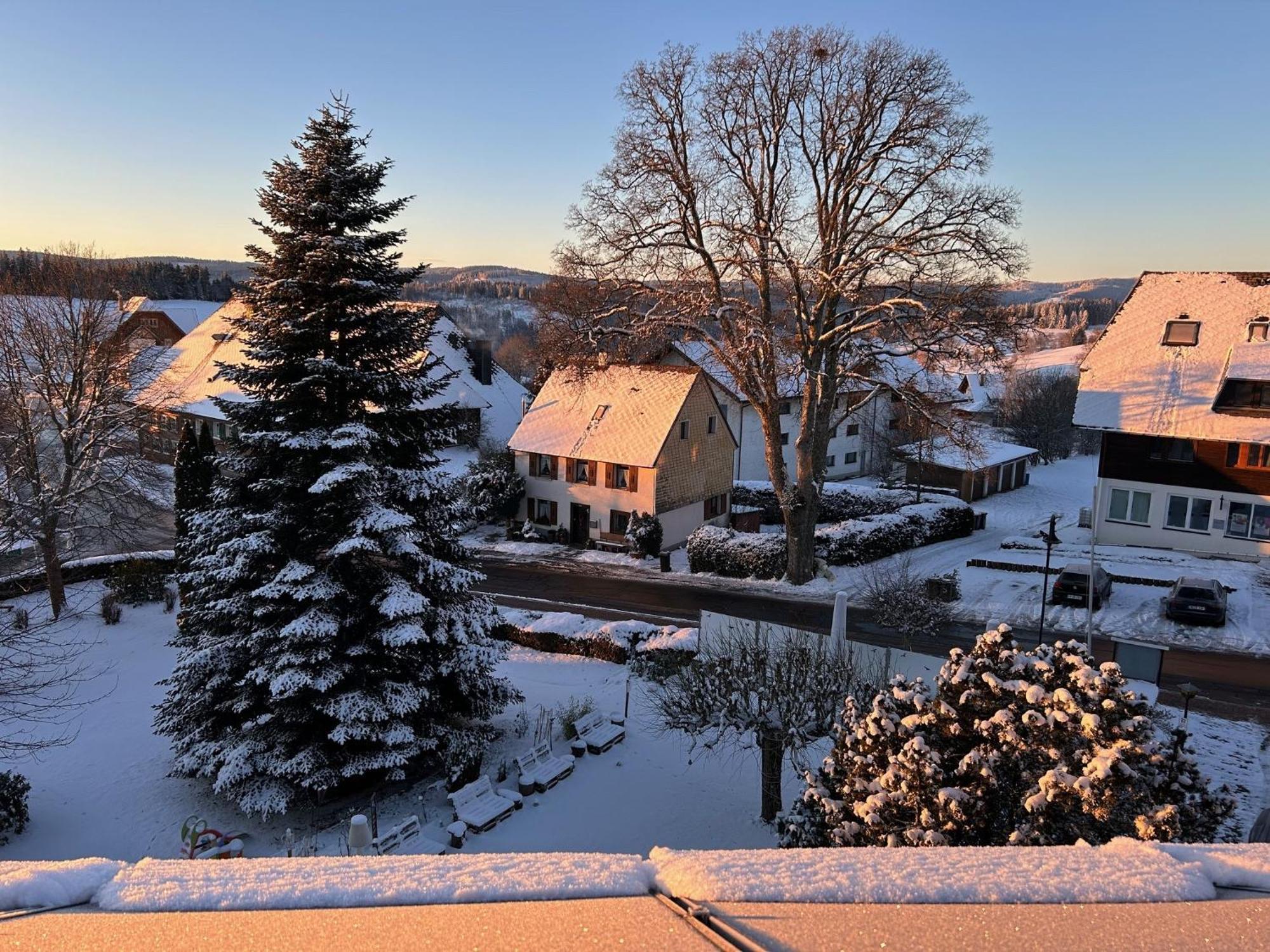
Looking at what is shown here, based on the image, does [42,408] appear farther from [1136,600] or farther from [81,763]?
[1136,600]

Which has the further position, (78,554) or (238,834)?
(78,554)

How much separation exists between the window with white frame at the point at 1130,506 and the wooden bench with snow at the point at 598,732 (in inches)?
A: 980

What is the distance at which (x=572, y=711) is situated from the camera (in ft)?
55.9

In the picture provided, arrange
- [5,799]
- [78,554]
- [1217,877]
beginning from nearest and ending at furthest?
1. [1217,877]
2. [5,799]
3. [78,554]

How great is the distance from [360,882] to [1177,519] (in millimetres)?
34658

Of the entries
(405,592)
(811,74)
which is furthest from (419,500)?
(811,74)

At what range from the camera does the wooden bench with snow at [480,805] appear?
13.1 m

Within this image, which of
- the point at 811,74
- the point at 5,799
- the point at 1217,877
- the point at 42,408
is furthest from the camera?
the point at 42,408

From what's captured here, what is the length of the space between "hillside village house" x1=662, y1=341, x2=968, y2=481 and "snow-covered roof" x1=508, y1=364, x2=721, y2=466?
86.5 inches

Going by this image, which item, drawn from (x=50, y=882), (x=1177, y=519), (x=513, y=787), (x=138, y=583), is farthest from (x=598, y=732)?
(x=1177, y=519)

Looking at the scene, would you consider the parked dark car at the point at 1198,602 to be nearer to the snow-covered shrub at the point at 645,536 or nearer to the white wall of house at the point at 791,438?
the snow-covered shrub at the point at 645,536

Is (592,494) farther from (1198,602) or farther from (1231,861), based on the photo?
(1231,861)

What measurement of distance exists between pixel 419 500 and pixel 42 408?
63.7 ft

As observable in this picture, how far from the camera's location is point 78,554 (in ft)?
97.2
